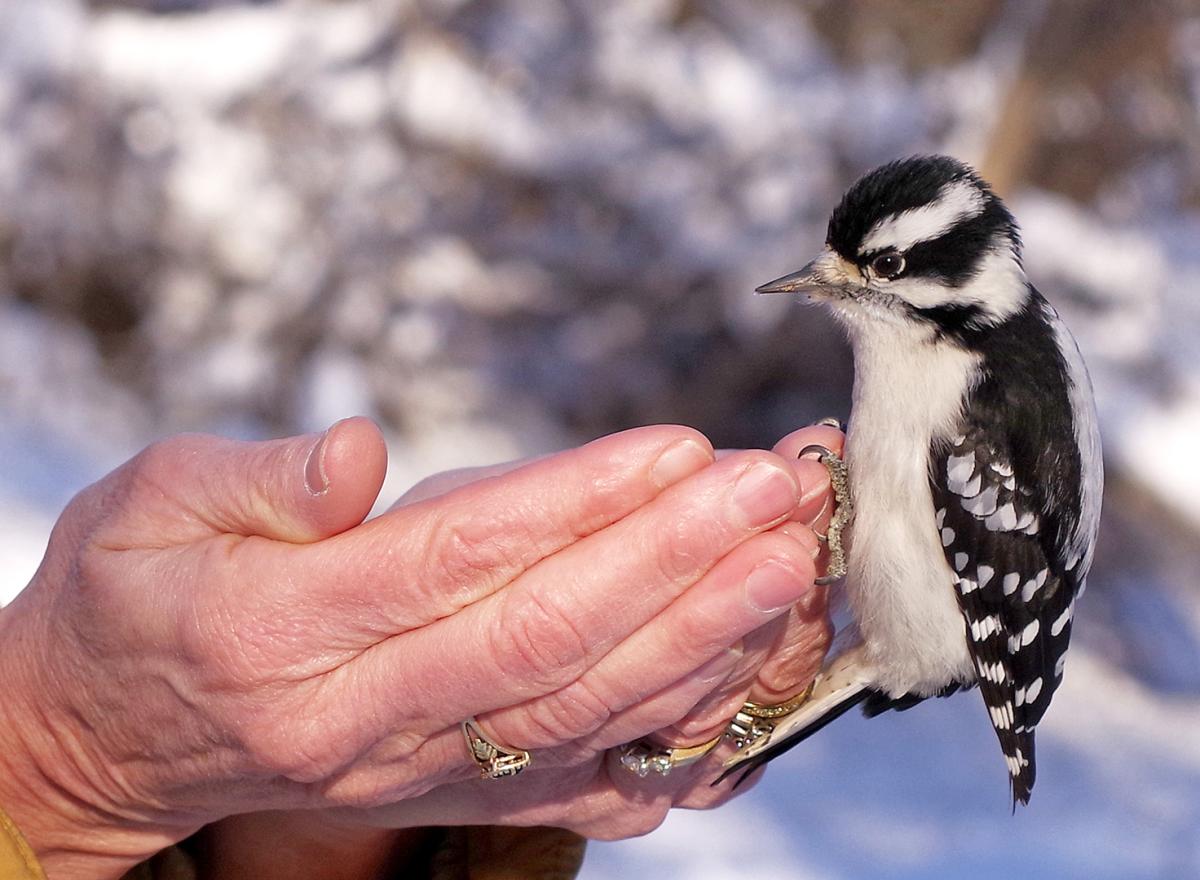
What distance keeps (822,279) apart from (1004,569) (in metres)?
0.48

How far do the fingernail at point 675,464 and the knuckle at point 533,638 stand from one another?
0.17 m

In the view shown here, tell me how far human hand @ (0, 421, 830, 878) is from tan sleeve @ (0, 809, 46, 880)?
19 centimetres

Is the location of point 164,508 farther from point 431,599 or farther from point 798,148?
point 798,148

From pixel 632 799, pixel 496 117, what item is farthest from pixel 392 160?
pixel 632 799

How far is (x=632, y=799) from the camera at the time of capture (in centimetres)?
174

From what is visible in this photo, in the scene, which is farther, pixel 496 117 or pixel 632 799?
pixel 496 117

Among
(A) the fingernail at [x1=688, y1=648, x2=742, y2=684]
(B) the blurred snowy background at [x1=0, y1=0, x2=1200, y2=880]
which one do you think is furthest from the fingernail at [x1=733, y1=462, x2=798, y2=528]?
(B) the blurred snowy background at [x1=0, y1=0, x2=1200, y2=880]

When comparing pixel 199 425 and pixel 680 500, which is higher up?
pixel 680 500

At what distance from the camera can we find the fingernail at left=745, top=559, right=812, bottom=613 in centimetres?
133

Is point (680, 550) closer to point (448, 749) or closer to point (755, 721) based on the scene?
point (448, 749)

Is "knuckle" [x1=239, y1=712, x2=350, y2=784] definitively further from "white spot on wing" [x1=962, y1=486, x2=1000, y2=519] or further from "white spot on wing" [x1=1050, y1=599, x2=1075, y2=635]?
"white spot on wing" [x1=1050, y1=599, x2=1075, y2=635]

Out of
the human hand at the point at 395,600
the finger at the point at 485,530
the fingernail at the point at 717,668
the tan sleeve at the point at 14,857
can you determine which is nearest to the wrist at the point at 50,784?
the human hand at the point at 395,600

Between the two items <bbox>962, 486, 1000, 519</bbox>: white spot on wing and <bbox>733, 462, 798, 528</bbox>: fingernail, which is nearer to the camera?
<bbox>733, 462, 798, 528</bbox>: fingernail

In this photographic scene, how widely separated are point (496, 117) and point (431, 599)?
4.68 metres
